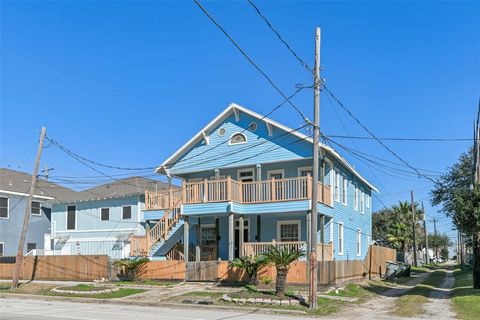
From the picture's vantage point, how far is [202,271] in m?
24.3

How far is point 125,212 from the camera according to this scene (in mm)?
36469

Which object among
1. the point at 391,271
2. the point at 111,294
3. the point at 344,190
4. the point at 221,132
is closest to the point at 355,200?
the point at 344,190

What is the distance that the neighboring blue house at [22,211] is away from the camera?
39500mm

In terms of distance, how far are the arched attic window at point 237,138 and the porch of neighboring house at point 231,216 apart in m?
2.63

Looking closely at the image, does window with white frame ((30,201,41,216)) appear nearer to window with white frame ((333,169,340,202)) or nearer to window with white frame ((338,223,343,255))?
window with white frame ((338,223,343,255))

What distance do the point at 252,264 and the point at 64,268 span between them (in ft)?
40.2

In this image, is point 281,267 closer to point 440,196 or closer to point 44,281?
A: point 44,281

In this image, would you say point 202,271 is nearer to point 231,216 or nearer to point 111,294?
point 231,216

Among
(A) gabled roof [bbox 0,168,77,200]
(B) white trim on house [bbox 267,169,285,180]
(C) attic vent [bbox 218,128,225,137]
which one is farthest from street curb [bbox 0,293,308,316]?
(A) gabled roof [bbox 0,168,77,200]

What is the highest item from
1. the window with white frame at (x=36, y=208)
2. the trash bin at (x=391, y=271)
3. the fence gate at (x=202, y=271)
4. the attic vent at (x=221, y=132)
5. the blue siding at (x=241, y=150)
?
the attic vent at (x=221, y=132)

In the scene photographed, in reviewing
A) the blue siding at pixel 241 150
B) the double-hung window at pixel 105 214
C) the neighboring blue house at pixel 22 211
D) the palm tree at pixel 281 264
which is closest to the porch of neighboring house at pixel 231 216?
the blue siding at pixel 241 150

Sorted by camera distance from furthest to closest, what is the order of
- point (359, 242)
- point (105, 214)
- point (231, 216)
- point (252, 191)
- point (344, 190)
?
point (105, 214), point (359, 242), point (344, 190), point (252, 191), point (231, 216)

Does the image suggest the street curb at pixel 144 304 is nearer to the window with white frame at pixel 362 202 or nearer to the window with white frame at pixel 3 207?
the window with white frame at pixel 3 207

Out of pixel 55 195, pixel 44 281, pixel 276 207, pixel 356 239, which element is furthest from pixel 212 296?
pixel 55 195
